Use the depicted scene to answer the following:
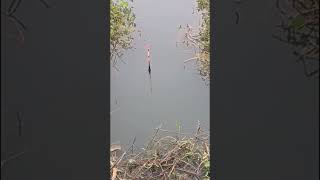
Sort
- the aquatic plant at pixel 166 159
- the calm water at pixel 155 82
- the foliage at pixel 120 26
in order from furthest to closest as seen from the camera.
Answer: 1. the calm water at pixel 155 82
2. the aquatic plant at pixel 166 159
3. the foliage at pixel 120 26

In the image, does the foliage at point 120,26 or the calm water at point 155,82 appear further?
the calm water at point 155,82

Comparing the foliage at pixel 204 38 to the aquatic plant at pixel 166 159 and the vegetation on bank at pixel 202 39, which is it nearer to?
the vegetation on bank at pixel 202 39

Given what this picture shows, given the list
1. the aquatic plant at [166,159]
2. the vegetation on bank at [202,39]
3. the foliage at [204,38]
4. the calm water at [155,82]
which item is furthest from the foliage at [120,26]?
the aquatic plant at [166,159]

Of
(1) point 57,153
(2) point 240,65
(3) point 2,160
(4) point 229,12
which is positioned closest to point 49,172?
(1) point 57,153

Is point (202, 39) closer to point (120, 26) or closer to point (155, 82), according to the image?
point (155, 82)

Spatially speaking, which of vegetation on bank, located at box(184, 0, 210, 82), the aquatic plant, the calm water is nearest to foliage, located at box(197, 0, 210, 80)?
vegetation on bank, located at box(184, 0, 210, 82)

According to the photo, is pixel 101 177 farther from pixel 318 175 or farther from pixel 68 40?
Result: pixel 318 175

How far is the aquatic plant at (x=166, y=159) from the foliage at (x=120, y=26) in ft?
3.36

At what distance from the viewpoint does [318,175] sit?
1.61 metres

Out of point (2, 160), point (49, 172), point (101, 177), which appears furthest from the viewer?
point (101, 177)

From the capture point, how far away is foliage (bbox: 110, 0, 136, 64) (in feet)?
17.9

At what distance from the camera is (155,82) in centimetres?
569

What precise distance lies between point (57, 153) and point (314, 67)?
1.18 metres

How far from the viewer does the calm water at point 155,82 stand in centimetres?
568
